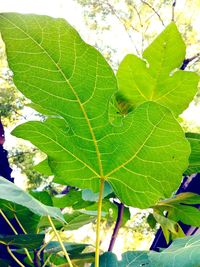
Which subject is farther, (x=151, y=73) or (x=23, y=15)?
(x=151, y=73)

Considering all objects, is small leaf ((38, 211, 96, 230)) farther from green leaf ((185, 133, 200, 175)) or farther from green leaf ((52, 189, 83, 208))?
green leaf ((185, 133, 200, 175))

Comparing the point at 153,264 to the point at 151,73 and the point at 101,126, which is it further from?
the point at 151,73

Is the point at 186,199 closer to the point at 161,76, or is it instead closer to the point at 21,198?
the point at 161,76

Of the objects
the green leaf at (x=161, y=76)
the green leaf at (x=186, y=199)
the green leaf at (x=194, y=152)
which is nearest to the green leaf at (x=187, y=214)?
the green leaf at (x=186, y=199)

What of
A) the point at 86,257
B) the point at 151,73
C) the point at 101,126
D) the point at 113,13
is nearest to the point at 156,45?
the point at 151,73

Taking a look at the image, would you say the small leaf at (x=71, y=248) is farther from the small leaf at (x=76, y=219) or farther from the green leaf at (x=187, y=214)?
the green leaf at (x=187, y=214)

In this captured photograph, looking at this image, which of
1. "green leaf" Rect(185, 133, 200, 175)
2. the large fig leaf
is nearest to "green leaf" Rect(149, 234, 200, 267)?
the large fig leaf
